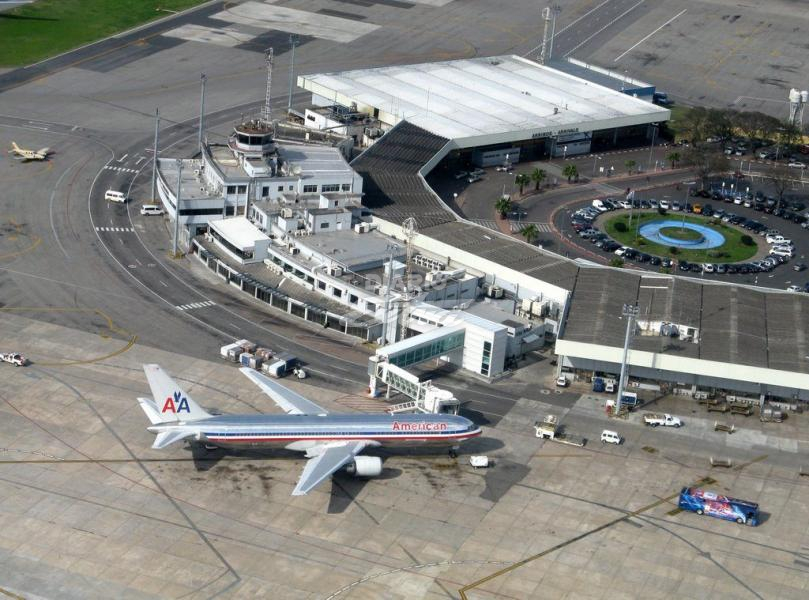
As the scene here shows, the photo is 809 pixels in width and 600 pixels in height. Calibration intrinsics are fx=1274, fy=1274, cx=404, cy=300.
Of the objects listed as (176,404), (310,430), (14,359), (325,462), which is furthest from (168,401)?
(14,359)

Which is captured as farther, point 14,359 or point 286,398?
point 14,359

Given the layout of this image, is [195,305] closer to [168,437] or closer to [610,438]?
[168,437]

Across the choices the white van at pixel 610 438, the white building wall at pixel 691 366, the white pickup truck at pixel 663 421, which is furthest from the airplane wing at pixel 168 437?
the white pickup truck at pixel 663 421

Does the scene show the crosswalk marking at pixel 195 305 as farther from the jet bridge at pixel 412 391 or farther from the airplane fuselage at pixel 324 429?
the airplane fuselage at pixel 324 429

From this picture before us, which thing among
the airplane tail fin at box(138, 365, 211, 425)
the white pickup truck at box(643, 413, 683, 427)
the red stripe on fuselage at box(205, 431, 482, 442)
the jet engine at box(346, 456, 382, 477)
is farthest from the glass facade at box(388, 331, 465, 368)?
the airplane tail fin at box(138, 365, 211, 425)

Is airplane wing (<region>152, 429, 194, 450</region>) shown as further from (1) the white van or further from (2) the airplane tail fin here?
(1) the white van

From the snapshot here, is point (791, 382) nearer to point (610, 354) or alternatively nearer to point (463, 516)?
point (610, 354)

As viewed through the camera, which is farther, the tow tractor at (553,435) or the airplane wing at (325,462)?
the tow tractor at (553,435)
